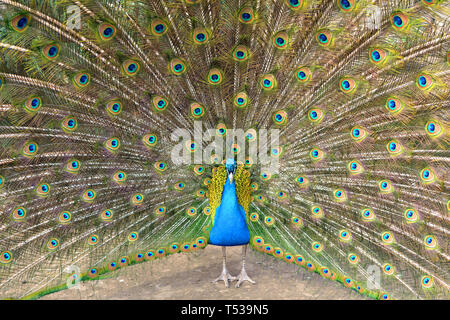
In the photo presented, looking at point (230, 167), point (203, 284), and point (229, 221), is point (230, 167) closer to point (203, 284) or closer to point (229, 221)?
point (229, 221)

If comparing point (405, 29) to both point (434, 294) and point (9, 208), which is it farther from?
point (9, 208)

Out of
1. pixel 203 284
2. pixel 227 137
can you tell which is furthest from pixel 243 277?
pixel 227 137

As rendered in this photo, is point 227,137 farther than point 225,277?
No

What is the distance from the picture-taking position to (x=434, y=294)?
9.50 ft

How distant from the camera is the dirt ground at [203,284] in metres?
3.52

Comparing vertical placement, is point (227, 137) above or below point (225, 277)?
above

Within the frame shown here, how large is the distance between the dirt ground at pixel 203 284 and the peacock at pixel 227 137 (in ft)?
1.58

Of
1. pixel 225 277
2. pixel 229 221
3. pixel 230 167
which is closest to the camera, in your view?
pixel 230 167

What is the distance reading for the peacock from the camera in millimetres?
2689

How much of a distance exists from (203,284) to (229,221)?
90 centimetres

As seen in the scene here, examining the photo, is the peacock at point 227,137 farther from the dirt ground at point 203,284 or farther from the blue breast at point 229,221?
the dirt ground at point 203,284

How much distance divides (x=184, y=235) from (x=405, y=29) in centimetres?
229

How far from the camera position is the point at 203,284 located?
3.71 meters

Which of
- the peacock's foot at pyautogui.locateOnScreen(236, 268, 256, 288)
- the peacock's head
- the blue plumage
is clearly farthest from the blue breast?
the peacock's foot at pyautogui.locateOnScreen(236, 268, 256, 288)
